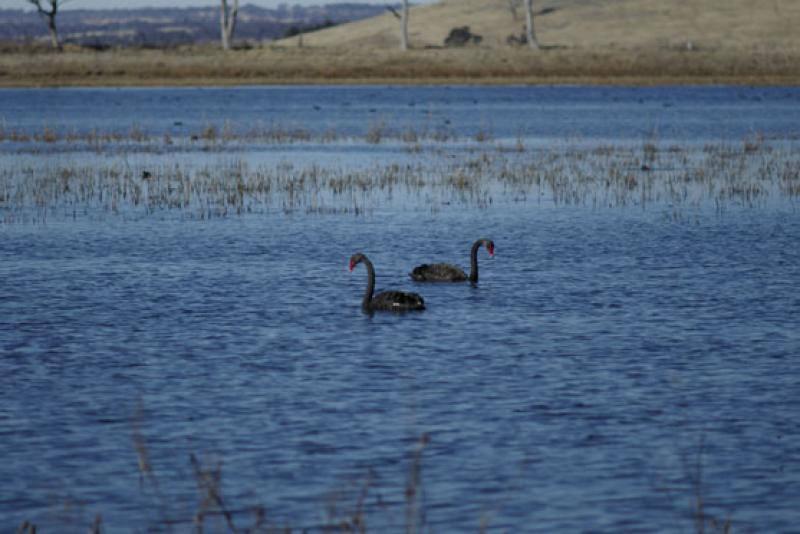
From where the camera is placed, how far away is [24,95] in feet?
317

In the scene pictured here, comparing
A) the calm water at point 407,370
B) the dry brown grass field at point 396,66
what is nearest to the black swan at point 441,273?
the calm water at point 407,370

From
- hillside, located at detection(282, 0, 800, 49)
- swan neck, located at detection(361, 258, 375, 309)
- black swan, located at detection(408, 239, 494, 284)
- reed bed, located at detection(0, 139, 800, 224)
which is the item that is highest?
hillside, located at detection(282, 0, 800, 49)

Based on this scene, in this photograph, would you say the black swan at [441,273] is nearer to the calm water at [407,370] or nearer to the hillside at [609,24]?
the calm water at [407,370]

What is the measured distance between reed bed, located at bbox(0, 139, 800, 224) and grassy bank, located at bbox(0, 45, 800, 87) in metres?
60.4

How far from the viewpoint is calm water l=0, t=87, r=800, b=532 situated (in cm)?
1130

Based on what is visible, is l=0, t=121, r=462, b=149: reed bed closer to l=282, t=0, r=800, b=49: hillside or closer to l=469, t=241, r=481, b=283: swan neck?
l=469, t=241, r=481, b=283: swan neck

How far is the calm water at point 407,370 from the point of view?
1130cm

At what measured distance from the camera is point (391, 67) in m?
107

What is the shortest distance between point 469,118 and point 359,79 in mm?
37718

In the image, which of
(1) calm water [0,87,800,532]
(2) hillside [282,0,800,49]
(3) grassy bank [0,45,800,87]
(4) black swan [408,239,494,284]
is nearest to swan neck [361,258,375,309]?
(1) calm water [0,87,800,532]

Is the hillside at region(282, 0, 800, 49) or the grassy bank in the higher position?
the hillside at region(282, 0, 800, 49)

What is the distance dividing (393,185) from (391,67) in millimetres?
70607

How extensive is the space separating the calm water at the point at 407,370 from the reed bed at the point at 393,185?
175 cm

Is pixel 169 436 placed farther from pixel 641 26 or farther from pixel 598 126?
pixel 641 26
